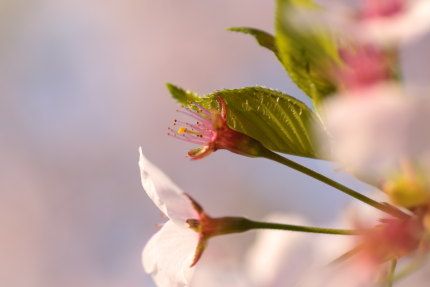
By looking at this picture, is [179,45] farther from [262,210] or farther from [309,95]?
[309,95]

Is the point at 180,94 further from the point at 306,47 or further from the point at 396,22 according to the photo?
the point at 396,22

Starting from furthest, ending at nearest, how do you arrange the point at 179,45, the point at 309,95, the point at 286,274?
1. the point at 179,45
2. the point at 286,274
3. the point at 309,95

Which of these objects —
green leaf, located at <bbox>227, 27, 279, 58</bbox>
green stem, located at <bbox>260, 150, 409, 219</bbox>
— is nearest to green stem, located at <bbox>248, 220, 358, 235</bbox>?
green stem, located at <bbox>260, 150, 409, 219</bbox>

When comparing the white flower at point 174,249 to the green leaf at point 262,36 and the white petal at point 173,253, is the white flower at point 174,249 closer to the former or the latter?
the white petal at point 173,253

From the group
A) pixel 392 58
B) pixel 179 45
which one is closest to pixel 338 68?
pixel 392 58

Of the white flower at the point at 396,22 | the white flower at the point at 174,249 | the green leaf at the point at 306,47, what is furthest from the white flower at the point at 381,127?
the white flower at the point at 174,249

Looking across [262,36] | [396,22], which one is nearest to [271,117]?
[262,36]
